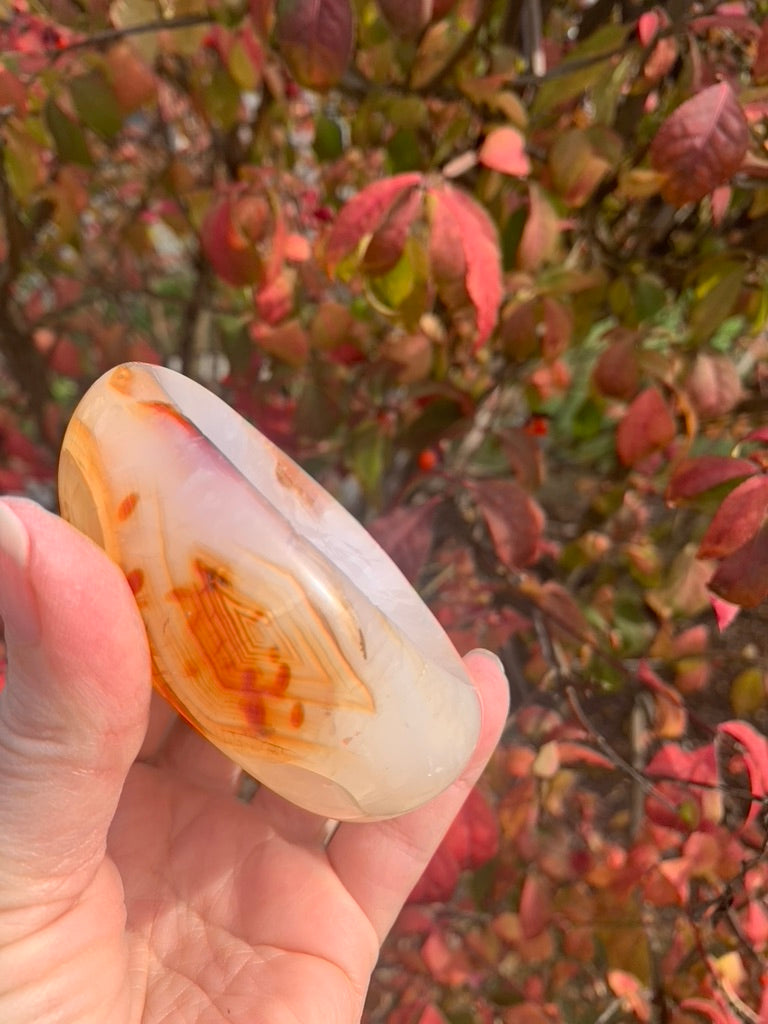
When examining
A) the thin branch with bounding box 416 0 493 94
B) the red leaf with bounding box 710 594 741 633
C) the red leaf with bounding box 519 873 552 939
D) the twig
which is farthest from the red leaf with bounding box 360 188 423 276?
the red leaf with bounding box 519 873 552 939

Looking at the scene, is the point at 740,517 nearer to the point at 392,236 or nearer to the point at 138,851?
the point at 392,236

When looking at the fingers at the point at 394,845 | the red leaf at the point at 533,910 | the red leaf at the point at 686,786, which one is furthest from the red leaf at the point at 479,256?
the red leaf at the point at 533,910

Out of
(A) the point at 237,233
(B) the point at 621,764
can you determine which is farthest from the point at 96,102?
(B) the point at 621,764

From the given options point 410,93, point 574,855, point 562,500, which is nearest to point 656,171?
point 410,93

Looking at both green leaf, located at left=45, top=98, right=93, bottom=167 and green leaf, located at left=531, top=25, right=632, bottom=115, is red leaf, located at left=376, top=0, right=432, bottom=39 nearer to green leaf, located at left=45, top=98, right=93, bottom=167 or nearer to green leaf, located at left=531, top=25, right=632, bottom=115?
green leaf, located at left=531, top=25, right=632, bottom=115

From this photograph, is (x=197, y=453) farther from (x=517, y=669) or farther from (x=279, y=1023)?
(x=517, y=669)
